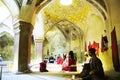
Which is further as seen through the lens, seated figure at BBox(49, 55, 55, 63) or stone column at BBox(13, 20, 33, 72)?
seated figure at BBox(49, 55, 55, 63)

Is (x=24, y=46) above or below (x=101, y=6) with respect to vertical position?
below

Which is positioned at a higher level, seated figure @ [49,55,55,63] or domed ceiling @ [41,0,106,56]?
domed ceiling @ [41,0,106,56]

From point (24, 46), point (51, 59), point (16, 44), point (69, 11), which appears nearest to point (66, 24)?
point (69, 11)

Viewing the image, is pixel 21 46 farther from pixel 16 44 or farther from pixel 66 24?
pixel 66 24

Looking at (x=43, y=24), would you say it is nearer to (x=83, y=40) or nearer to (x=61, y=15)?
Answer: (x=61, y=15)

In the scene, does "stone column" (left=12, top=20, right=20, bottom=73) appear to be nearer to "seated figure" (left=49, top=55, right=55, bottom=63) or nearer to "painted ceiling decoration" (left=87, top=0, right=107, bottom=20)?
"painted ceiling decoration" (left=87, top=0, right=107, bottom=20)

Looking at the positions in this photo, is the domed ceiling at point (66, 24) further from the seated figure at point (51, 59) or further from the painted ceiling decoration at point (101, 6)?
the painted ceiling decoration at point (101, 6)

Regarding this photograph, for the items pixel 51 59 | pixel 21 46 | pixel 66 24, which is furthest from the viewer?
pixel 51 59

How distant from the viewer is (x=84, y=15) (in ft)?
47.7

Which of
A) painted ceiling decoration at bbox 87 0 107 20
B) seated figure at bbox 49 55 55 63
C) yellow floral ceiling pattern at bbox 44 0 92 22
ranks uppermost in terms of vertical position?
yellow floral ceiling pattern at bbox 44 0 92 22

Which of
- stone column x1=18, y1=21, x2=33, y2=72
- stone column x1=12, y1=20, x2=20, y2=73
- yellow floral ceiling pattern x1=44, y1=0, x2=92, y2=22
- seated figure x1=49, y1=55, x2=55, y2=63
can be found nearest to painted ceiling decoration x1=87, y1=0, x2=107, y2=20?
stone column x1=18, y1=21, x2=33, y2=72

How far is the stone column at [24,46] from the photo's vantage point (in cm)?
761

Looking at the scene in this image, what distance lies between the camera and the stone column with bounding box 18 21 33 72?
761cm

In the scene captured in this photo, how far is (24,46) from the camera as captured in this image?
7.84m
